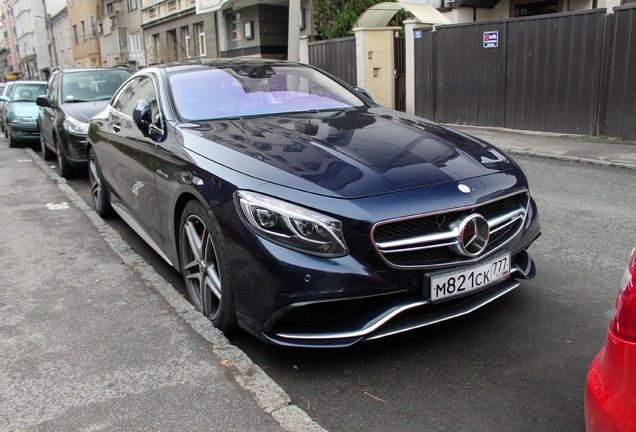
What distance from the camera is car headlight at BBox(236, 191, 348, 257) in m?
2.83

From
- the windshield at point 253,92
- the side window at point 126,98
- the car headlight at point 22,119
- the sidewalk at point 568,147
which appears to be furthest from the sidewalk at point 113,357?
the car headlight at point 22,119

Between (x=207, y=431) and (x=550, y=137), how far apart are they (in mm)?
10371

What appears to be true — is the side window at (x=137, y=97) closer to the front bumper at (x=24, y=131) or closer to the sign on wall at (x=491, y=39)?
the front bumper at (x=24, y=131)

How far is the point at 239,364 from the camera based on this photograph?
10.0ft

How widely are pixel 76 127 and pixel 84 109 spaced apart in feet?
2.59

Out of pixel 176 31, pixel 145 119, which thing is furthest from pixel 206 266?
pixel 176 31

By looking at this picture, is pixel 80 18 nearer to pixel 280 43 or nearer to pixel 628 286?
pixel 280 43

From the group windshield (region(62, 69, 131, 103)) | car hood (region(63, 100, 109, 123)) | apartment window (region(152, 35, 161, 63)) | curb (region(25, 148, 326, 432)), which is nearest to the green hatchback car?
windshield (region(62, 69, 131, 103))

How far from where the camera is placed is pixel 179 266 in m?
3.98

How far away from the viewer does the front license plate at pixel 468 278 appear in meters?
2.91

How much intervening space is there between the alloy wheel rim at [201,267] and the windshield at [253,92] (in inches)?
36.3

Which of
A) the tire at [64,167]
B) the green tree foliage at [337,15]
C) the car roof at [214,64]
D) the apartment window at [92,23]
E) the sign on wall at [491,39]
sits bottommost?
the tire at [64,167]

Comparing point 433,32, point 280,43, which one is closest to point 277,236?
point 433,32

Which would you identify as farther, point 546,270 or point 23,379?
point 546,270
